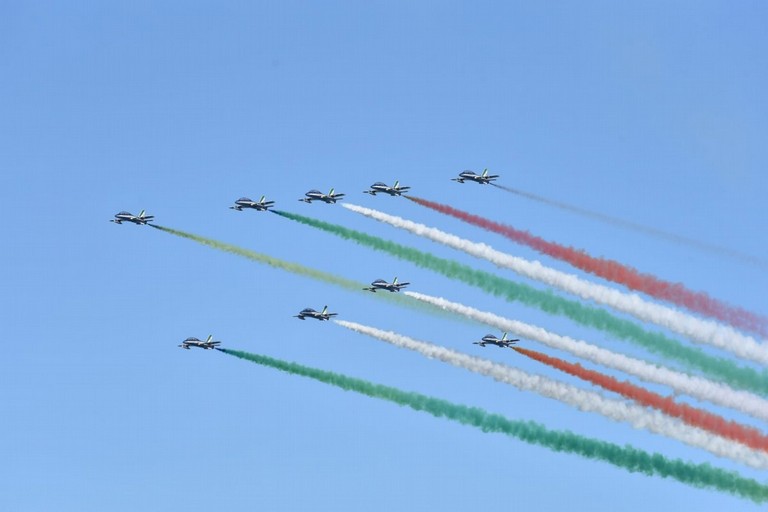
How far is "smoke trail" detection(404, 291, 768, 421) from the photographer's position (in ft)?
390

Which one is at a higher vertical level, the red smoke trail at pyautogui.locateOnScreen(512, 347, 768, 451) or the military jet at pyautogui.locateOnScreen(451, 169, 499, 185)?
the military jet at pyautogui.locateOnScreen(451, 169, 499, 185)

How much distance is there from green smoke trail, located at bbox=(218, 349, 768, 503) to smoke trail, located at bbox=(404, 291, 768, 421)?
16.2 ft

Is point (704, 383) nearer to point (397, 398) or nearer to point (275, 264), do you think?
point (397, 398)

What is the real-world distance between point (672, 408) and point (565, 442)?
7763 millimetres

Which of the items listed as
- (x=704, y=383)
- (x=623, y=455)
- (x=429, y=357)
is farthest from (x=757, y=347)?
(x=429, y=357)

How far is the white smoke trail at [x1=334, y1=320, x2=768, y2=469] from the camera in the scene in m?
117

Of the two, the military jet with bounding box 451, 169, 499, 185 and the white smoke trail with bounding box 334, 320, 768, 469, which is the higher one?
the military jet with bounding box 451, 169, 499, 185

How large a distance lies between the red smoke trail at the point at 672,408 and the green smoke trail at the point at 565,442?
8.44 feet

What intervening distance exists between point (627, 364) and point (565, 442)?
7.04 meters

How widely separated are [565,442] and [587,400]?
3.54 metres

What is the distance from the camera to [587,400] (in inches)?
4825

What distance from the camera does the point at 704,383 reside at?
12006cm

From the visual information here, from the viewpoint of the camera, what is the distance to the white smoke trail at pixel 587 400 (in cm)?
11675

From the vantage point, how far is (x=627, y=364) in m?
122
